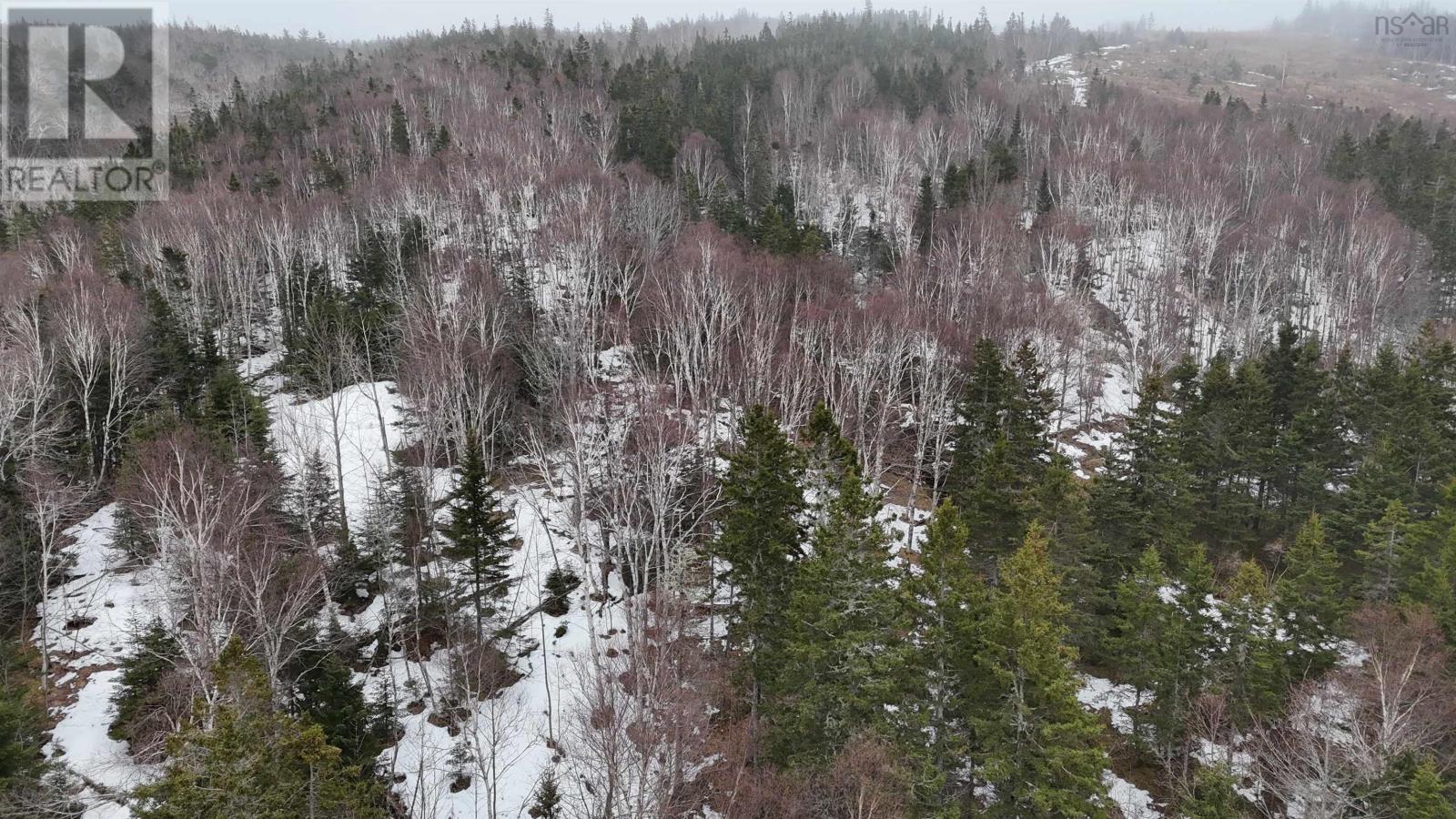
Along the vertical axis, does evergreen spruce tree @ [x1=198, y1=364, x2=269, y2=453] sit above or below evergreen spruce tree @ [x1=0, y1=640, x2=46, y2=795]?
above

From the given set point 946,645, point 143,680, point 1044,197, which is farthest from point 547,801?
point 1044,197

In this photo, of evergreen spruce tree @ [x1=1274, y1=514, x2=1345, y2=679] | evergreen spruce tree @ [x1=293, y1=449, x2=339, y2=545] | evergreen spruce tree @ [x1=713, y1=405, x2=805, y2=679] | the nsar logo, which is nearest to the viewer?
evergreen spruce tree @ [x1=713, y1=405, x2=805, y2=679]

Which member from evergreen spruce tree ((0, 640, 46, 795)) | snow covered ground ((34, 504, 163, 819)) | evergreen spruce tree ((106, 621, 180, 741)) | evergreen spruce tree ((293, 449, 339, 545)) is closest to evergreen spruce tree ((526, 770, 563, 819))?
snow covered ground ((34, 504, 163, 819))

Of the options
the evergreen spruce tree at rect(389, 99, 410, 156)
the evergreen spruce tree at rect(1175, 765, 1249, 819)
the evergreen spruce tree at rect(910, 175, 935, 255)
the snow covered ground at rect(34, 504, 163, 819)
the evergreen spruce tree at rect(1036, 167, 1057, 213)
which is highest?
the evergreen spruce tree at rect(389, 99, 410, 156)

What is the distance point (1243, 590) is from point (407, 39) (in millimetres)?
157787

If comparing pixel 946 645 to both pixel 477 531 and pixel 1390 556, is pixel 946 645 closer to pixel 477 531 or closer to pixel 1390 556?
pixel 477 531

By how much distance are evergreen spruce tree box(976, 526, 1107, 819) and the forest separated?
13 cm

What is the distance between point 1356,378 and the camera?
37.2m

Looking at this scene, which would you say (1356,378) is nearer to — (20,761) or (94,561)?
(20,761)

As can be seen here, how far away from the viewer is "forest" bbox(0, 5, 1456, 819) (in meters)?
18.3

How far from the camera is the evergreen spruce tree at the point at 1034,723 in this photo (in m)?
17.1

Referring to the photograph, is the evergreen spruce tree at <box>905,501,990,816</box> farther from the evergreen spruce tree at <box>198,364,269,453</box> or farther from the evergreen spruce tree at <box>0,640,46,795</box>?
the evergreen spruce tree at <box>198,364,269,453</box>

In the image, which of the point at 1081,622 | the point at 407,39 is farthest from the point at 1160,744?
the point at 407,39

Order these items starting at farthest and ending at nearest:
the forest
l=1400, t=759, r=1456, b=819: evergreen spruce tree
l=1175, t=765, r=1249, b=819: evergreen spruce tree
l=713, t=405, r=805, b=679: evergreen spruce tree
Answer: l=713, t=405, r=805, b=679: evergreen spruce tree < the forest < l=1175, t=765, r=1249, b=819: evergreen spruce tree < l=1400, t=759, r=1456, b=819: evergreen spruce tree
